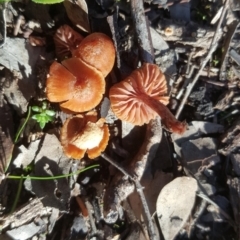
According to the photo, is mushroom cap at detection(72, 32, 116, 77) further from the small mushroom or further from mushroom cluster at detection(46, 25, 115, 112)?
the small mushroom

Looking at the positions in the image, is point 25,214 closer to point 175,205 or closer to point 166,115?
point 175,205

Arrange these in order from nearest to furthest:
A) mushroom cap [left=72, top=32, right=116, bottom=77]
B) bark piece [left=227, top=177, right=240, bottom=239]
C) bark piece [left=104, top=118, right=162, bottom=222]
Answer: mushroom cap [left=72, top=32, right=116, bottom=77], bark piece [left=104, top=118, right=162, bottom=222], bark piece [left=227, top=177, right=240, bottom=239]

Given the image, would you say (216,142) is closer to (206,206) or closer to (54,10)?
(206,206)

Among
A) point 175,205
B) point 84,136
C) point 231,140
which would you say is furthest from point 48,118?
point 231,140

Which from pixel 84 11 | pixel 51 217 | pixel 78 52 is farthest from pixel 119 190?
pixel 84 11

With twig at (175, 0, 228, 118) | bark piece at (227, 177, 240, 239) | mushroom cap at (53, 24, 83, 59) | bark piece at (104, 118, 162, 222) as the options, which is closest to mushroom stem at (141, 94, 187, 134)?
bark piece at (104, 118, 162, 222)

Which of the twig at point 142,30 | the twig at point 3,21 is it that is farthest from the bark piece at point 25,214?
the twig at point 142,30

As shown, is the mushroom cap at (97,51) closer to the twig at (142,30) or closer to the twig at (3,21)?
the twig at (142,30)
